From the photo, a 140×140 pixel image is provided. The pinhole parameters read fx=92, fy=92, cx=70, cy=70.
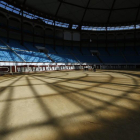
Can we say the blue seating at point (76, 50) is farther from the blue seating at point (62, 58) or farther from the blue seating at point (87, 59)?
the blue seating at point (62, 58)

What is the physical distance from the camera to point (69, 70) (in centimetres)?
3164

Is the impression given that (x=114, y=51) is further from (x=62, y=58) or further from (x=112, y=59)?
(x=62, y=58)

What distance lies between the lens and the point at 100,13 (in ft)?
114

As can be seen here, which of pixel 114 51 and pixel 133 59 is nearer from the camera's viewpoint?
pixel 133 59

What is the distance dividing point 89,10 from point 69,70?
23.3 m

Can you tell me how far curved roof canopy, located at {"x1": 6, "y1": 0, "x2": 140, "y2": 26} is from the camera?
93.9ft

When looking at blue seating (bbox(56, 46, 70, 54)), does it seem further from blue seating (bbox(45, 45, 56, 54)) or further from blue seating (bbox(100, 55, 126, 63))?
blue seating (bbox(100, 55, 126, 63))

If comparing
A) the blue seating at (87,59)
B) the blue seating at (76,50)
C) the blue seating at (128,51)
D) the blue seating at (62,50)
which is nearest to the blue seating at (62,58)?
the blue seating at (62,50)

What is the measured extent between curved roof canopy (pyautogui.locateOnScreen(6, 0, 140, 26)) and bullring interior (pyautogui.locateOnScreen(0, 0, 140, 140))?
26cm

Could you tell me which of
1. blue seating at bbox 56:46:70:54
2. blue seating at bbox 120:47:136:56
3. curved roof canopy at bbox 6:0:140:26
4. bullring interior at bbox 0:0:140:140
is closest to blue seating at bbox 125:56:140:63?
bullring interior at bbox 0:0:140:140

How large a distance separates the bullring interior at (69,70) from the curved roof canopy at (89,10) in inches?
10.2

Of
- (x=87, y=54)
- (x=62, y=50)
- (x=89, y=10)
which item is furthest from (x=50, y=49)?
(x=89, y=10)

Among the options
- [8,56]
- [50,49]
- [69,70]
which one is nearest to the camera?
[8,56]

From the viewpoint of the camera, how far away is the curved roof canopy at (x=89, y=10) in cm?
2863
